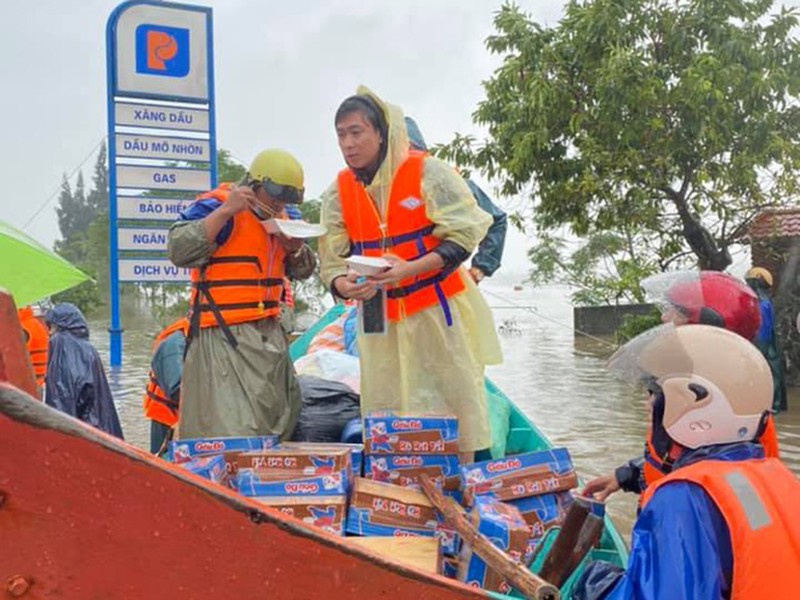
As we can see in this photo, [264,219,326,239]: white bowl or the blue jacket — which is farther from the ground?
[264,219,326,239]: white bowl

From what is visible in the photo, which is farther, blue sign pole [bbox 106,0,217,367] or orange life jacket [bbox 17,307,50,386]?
blue sign pole [bbox 106,0,217,367]

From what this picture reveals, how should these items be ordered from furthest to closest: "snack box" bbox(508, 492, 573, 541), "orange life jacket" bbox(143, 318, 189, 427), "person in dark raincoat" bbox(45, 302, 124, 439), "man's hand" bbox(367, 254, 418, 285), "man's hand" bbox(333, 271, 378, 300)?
"person in dark raincoat" bbox(45, 302, 124, 439)
"orange life jacket" bbox(143, 318, 189, 427)
"man's hand" bbox(333, 271, 378, 300)
"man's hand" bbox(367, 254, 418, 285)
"snack box" bbox(508, 492, 573, 541)

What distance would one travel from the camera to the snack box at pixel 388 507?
2.22 meters

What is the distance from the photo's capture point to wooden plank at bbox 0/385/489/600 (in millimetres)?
870

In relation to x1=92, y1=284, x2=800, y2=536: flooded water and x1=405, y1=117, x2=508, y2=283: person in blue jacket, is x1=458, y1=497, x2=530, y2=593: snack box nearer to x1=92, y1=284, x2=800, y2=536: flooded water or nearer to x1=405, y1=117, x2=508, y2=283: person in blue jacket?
x1=405, y1=117, x2=508, y2=283: person in blue jacket

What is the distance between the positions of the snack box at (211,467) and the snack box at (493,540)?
30.1 inches

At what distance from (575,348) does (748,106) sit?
7.46 metres

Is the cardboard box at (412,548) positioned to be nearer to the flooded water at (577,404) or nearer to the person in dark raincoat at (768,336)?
the flooded water at (577,404)

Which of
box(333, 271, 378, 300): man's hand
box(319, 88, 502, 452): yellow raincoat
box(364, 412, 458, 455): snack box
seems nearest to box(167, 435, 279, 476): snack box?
box(364, 412, 458, 455): snack box

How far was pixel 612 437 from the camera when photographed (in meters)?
6.99

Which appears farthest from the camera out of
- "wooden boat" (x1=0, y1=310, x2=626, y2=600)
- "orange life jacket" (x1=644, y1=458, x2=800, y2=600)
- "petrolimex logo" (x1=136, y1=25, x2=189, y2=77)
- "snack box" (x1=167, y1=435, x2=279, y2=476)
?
"petrolimex logo" (x1=136, y1=25, x2=189, y2=77)

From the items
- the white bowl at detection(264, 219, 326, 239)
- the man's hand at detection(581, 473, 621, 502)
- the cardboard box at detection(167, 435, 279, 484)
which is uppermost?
the white bowl at detection(264, 219, 326, 239)

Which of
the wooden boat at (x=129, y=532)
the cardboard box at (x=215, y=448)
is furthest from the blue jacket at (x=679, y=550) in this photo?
the cardboard box at (x=215, y=448)

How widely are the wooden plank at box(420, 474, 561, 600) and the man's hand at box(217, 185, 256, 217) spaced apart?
44.6 inches
